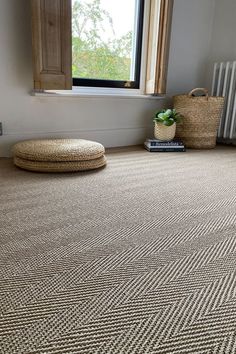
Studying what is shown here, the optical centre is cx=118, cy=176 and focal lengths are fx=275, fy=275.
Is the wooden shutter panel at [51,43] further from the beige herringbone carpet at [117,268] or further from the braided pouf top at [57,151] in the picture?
the beige herringbone carpet at [117,268]

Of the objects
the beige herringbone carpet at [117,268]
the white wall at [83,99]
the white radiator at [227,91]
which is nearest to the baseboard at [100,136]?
the white wall at [83,99]

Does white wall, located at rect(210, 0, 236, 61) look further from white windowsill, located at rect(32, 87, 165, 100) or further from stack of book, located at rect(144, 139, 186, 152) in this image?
stack of book, located at rect(144, 139, 186, 152)

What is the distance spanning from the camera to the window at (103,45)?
5.59 feet

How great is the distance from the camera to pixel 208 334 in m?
0.50

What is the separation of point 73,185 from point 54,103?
0.85 meters

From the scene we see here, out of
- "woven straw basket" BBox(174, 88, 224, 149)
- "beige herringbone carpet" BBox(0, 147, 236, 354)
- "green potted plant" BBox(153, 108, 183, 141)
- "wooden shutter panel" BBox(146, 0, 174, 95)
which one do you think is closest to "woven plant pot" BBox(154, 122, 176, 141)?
"green potted plant" BBox(153, 108, 183, 141)

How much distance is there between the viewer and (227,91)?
2498 millimetres

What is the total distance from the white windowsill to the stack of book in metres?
0.44

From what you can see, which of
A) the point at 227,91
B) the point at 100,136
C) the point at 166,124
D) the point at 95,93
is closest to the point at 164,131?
the point at 166,124

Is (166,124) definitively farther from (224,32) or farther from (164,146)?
(224,32)

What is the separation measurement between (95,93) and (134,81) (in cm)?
46

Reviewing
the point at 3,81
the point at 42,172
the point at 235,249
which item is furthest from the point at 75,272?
the point at 3,81

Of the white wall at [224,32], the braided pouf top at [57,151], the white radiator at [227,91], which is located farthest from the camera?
the white wall at [224,32]

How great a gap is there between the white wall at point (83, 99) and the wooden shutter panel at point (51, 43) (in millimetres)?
142
